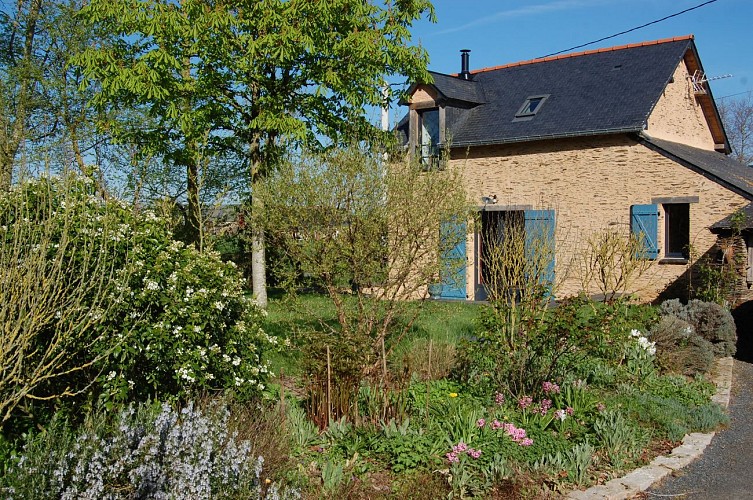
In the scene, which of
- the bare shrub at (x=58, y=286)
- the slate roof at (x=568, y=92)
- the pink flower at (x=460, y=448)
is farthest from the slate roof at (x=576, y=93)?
the bare shrub at (x=58, y=286)

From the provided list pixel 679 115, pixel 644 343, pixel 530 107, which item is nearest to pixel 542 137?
pixel 530 107

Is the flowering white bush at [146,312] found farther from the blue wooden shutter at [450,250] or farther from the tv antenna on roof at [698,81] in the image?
the tv antenna on roof at [698,81]

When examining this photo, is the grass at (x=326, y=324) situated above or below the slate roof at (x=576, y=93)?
below

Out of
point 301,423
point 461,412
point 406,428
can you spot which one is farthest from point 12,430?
point 461,412

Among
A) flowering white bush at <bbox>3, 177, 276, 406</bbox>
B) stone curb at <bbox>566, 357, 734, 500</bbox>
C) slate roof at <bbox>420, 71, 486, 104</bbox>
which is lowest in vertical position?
stone curb at <bbox>566, 357, 734, 500</bbox>

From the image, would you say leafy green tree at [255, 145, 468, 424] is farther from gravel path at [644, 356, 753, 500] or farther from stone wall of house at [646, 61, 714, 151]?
stone wall of house at [646, 61, 714, 151]

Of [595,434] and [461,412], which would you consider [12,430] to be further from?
[595,434]

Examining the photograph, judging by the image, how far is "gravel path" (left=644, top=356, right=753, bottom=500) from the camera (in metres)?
5.09

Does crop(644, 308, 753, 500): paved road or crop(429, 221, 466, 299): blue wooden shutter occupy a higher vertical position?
crop(429, 221, 466, 299): blue wooden shutter

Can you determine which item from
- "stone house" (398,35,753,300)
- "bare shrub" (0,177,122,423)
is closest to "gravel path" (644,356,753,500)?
"bare shrub" (0,177,122,423)

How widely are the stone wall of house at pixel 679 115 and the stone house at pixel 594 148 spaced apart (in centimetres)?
5

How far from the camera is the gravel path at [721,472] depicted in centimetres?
509

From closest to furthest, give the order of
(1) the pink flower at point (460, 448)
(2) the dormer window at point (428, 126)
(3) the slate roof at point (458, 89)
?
(1) the pink flower at point (460, 448) → (3) the slate roof at point (458, 89) → (2) the dormer window at point (428, 126)

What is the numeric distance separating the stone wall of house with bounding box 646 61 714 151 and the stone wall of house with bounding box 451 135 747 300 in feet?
4.38
